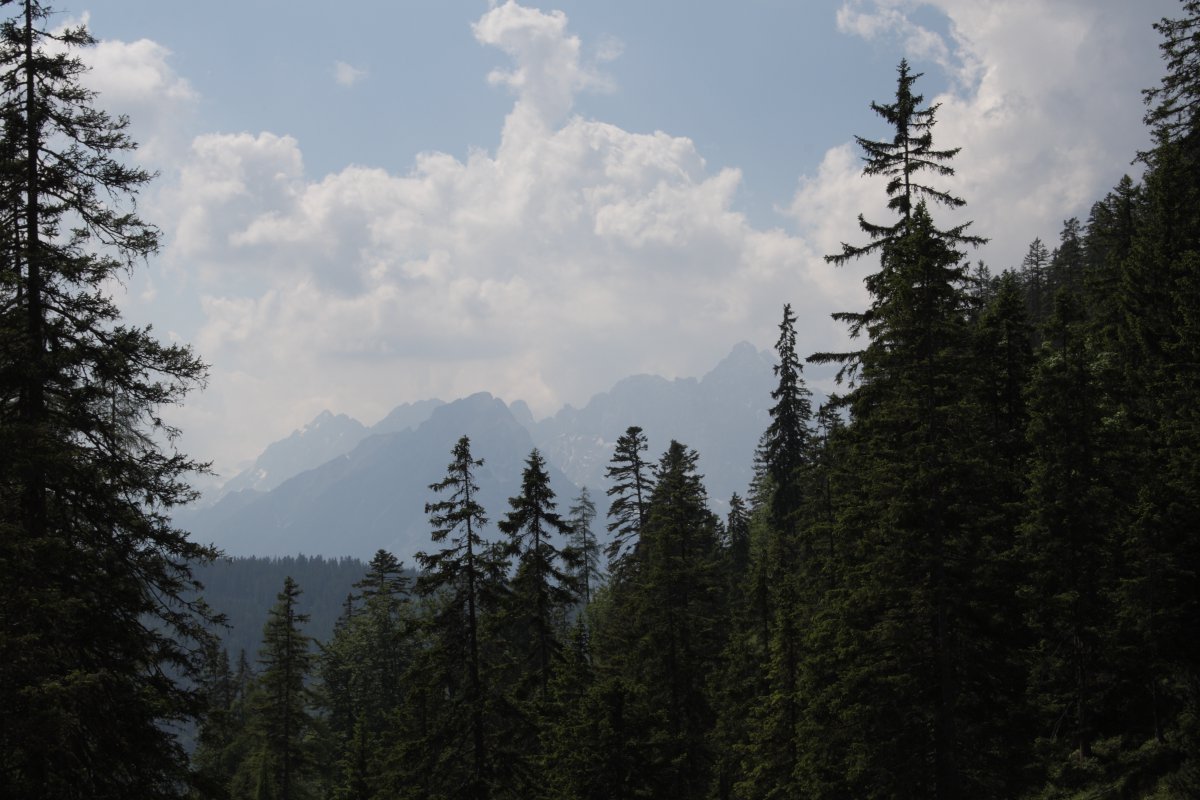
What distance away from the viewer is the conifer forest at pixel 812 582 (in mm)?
11203

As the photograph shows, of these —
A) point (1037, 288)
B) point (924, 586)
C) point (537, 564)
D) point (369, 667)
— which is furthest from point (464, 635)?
point (1037, 288)

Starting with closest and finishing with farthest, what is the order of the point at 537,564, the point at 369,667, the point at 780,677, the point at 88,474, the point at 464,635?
the point at 88,474, the point at 464,635, the point at 780,677, the point at 537,564, the point at 369,667

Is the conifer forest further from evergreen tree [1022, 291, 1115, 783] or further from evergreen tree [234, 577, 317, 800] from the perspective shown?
evergreen tree [234, 577, 317, 800]

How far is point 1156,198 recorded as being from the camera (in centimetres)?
3144

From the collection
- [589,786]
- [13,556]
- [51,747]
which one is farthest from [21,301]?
[589,786]

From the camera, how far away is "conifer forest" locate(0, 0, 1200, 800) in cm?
1120

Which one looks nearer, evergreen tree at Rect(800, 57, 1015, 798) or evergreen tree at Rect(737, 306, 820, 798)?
evergreen tree at Rect(800, 57, 1015, 798)

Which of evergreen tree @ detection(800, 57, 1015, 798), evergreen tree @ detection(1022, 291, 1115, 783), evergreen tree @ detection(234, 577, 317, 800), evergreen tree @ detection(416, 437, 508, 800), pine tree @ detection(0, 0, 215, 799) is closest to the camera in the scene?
pine tree @ detection(0, 0, 215, 799)

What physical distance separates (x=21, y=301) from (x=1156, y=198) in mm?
39148

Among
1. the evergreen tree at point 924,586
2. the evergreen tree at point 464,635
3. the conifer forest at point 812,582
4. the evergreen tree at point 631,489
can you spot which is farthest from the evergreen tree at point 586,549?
the evergreen tree at point 924,586

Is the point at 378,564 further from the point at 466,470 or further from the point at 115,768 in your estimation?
the point at 115,768

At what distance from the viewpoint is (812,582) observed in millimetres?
28344

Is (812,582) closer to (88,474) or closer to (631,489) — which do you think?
(631,489)

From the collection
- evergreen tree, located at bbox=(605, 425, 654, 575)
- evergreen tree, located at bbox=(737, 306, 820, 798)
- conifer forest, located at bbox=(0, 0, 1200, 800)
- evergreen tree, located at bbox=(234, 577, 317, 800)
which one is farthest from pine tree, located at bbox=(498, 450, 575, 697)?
evergreen tree, located at bbox=(234, 577, 317, 800)
